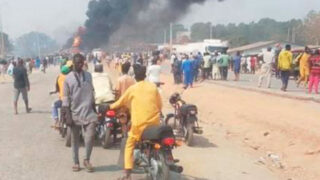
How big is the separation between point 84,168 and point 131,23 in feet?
206

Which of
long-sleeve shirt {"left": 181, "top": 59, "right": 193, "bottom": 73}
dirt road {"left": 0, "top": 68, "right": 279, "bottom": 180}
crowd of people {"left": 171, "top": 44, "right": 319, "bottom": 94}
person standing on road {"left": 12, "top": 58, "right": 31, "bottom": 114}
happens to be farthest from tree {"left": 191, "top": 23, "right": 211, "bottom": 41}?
dirt road {"left": 0, "top": 68, "right": 279, "bottom": 180}

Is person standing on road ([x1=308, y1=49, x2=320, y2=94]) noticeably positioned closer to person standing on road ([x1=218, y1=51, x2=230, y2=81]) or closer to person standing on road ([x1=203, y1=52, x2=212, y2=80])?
person standing on road ([x1=218, y1=51, x2=230, y2=81])

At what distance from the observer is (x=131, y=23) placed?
70938mm

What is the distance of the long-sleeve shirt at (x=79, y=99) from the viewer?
849 centimetres

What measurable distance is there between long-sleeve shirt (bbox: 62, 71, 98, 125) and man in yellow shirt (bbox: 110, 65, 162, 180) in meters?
0.87

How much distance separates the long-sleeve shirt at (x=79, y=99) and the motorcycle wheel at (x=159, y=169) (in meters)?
1.46

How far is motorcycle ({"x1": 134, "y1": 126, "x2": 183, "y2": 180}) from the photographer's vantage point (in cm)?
725

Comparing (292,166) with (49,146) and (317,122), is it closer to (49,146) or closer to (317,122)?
(317,122)

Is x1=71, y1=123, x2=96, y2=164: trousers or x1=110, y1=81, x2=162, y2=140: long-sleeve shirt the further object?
x1=71, y1=123, x2=96, y2=164: trousers

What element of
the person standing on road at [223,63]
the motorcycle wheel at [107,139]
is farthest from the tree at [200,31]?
the motorcycle wheel at [107,139]

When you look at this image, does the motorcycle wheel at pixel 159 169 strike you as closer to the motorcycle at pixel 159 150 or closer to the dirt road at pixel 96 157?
the motorcycle at pixel 159 150

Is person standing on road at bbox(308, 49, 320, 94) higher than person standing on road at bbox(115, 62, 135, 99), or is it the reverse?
person standing on road at bbox(115, 62, 135, 99)

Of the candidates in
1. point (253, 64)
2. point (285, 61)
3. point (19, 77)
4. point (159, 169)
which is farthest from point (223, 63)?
point (159, 169)

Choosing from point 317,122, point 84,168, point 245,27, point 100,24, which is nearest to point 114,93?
point 84,168
